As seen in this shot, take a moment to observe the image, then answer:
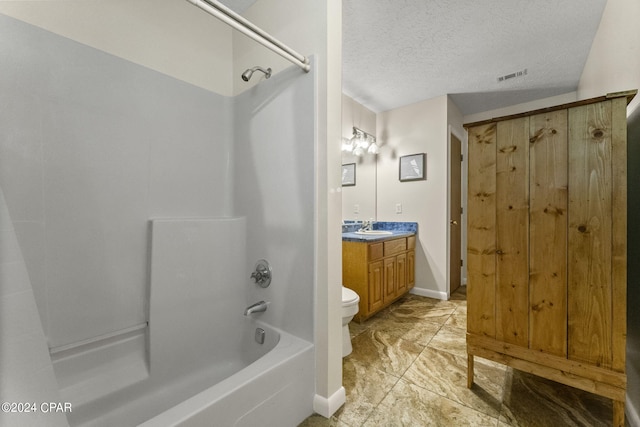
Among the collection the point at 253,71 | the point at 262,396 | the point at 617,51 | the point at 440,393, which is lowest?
the point at 440,393

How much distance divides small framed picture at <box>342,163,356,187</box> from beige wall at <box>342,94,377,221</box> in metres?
0.05

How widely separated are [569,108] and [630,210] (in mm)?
711

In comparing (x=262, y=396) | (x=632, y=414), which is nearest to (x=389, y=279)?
(x=632, y=414)

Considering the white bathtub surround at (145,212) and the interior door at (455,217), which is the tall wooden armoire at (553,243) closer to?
the white bathtub surround at (145,212)

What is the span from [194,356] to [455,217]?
130 inches

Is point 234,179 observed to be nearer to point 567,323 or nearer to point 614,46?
point 567,323

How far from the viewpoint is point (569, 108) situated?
1.23 meters

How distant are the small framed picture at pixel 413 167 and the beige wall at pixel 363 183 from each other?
40 centimetres

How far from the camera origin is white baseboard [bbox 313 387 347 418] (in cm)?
131

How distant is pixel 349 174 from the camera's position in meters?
3.41

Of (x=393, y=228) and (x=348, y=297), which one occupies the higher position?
(x=393, y=228)

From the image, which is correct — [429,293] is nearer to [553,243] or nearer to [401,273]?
[401,273]

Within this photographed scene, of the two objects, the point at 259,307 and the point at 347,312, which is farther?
the point at 347,312

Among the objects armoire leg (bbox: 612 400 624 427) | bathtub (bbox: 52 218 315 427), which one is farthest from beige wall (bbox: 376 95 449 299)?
bathtub (bbox: 52 218 315 427)
